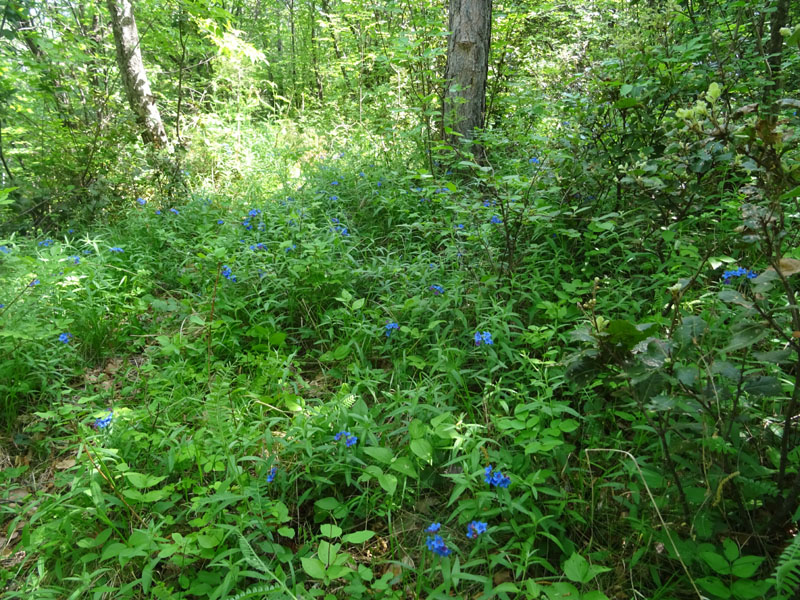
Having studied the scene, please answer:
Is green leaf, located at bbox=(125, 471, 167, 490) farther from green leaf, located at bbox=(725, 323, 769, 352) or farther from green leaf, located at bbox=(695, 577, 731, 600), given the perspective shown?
green leaf, located at bbox=(725, 323, 769, 352)

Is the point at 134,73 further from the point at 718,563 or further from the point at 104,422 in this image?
the point at 718,563

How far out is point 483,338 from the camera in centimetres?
226

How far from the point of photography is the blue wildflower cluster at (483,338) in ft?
7.24

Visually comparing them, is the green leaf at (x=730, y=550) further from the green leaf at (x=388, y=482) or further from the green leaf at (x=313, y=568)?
the green leaf at (x=313, y=568)

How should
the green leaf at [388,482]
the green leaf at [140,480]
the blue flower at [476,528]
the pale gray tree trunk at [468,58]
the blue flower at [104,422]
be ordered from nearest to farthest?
the blue flower at [476,528] < the green leaf at [388,482] < the green leaf at [140,480] < the blue flower at [104,422] < the pale gray tree trunk at [468,58]

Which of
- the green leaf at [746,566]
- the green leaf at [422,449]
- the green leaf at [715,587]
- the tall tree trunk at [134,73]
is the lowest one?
the green leaf at [715,587]

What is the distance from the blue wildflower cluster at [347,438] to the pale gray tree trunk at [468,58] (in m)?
3.15

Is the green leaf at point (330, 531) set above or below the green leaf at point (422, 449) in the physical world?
below

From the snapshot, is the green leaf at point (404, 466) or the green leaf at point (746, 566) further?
the green leaf at point (404, 466)

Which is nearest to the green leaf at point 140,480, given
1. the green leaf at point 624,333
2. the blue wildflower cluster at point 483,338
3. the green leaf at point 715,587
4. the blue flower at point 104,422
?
the blue flower at point 104,422

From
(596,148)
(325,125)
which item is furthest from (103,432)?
(325,125)

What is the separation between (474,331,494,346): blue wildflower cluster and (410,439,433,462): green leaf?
2.14 ft

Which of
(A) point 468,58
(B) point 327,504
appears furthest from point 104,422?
(A) point 468,58

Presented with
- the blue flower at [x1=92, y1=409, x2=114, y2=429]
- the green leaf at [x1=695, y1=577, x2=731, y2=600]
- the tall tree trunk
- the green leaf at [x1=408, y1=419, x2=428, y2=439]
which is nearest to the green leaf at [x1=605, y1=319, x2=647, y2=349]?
the green leaf at [x1=695, y1=577, x2=731, y2=600]
